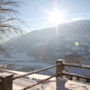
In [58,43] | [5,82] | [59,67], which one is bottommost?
[59,67]

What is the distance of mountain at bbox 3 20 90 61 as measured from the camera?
7131cm

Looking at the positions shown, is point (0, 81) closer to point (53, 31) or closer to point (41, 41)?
point (41, 41)

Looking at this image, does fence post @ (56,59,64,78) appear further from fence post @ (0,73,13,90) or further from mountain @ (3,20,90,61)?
mountain @ (3,20,90,61)

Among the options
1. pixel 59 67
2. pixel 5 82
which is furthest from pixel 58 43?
pixel 5 82

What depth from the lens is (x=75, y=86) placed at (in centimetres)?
545

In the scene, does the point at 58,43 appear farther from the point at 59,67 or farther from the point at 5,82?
the point at 5,82

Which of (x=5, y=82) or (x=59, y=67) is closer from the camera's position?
(x=5, y=82)

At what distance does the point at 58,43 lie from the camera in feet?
259

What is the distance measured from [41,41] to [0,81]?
88055 mm

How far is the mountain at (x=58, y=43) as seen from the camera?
71312mm

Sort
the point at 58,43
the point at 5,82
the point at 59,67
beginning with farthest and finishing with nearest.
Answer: the point at 58,43 → the point at 59,67 → the point at 5,82

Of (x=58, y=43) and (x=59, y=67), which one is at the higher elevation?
(x=58, y=43)

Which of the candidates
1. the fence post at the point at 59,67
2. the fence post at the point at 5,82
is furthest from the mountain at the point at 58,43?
the fence post at the point at 5,82

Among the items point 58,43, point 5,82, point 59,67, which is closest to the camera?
point 5,82
